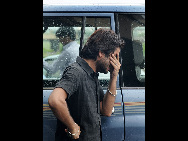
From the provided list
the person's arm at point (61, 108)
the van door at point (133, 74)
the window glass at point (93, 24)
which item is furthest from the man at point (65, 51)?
the person's arm at point (61, 108)

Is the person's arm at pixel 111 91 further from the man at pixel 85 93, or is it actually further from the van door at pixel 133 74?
the van door at pixel 133 74

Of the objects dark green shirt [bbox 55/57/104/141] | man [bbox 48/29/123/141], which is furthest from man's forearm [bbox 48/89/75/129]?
dark green shirt [bbox 55/57/104/141]

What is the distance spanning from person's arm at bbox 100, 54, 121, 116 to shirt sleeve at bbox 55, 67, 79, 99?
422 millimetres

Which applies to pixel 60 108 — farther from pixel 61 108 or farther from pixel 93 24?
pixel 93 24

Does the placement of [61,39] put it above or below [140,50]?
above

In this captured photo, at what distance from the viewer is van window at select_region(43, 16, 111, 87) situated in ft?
9.58

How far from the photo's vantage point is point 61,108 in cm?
194

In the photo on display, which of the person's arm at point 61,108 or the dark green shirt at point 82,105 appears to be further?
the dark green shirt at point 82,105

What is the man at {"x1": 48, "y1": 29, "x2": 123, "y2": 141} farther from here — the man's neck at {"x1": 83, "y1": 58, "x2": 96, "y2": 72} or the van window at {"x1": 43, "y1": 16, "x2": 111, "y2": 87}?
the van window at {"x1": 43, "y1": 16, "x2": 111, "y2": 87}

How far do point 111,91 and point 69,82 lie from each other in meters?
0.55

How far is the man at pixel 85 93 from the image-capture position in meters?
1.99

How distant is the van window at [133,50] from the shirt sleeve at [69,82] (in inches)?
36.7

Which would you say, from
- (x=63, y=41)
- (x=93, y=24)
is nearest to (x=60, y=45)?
(x=63, y=41)
